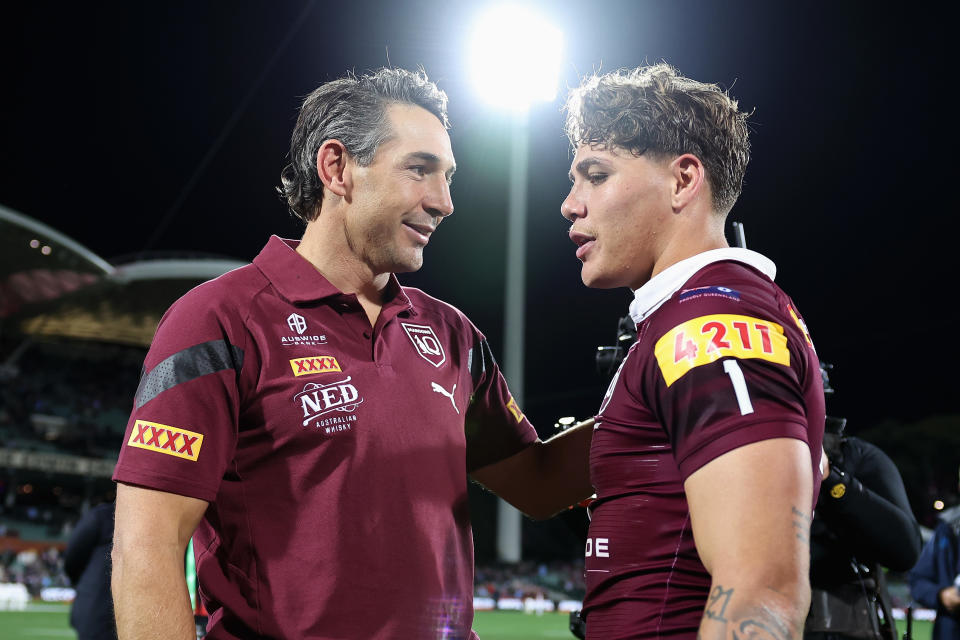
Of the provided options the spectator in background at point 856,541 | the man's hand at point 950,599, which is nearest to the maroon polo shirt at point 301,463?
Result: the spectator in background at point 856,541

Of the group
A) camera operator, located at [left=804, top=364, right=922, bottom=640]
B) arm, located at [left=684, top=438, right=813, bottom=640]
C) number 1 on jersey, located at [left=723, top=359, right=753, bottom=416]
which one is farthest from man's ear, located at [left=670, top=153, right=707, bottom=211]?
camera operator, located at [left=804, top=364, right=922, bottom=640]

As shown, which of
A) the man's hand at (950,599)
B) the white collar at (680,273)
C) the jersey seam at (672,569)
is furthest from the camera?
the man's hand at (950,599)

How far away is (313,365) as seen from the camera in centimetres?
235

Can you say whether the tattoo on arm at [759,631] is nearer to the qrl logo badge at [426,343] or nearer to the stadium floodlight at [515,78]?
the qrl logo badge at [426,343]

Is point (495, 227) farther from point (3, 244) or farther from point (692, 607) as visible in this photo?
point (692, 607)

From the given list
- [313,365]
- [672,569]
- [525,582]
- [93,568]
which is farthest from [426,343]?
[525,582]

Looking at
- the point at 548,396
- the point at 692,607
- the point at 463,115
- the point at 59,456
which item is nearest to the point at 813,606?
the point at 692,607

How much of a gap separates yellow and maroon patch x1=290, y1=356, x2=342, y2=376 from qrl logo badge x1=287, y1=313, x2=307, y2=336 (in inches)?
3.4

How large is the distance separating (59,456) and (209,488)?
34385 mm

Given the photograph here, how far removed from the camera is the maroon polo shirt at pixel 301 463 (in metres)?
2.16

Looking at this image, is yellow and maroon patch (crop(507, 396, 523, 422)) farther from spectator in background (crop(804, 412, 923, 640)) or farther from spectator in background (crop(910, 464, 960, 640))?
spectator in background (crop(910, 464, 960, 640))

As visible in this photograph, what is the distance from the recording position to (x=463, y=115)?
1998 cm

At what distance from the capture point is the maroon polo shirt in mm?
2158

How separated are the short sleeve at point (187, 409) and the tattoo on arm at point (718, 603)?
Answer: 115 cm
